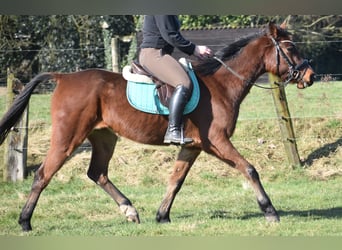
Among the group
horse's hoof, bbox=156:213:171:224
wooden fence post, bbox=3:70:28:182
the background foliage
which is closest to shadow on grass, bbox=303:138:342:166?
horse's hoof, bbox=156:213:171:224

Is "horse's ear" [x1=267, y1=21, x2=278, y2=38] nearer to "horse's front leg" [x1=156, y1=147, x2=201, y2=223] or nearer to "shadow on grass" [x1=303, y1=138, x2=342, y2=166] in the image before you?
"horse's front leg" [x1=156, y1=147, x2=201, y2=223]

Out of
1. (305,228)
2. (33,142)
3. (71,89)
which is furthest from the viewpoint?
(33,142)

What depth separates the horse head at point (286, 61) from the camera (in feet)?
24.7

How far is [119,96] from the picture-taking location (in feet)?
24.2

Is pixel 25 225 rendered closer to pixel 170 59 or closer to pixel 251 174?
pixel 170 59

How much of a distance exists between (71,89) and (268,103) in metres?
6.79

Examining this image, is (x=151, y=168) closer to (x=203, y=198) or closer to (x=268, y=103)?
(x=203, y=198)

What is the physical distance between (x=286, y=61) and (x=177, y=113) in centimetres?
146

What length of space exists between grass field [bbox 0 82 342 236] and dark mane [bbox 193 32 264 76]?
5.56ft

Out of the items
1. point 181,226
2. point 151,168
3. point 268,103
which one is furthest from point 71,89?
point 268,103

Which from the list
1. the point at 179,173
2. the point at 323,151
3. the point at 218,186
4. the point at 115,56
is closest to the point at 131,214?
the point at 179,173

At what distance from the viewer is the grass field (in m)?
7.05

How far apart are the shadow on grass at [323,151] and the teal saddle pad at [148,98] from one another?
425 cm

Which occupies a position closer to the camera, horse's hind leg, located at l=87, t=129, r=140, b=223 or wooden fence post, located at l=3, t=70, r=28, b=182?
horse's hind leg, located at l=87, t=129, r=140, b=223
